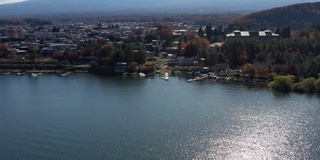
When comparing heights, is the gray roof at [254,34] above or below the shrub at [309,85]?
above

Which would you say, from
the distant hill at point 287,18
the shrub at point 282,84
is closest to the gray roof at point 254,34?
the distant hill at point 287,18

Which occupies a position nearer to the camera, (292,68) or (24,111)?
(24,111)

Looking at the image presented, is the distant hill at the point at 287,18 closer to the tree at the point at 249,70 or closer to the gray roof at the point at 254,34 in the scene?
the gray roof at the point at 254,34

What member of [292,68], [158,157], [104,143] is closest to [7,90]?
[104,143]

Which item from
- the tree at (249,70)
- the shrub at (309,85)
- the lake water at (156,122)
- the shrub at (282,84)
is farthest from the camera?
the tree at (249,70)

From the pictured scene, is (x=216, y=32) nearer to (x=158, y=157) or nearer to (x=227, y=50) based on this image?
(x=227, y=50)

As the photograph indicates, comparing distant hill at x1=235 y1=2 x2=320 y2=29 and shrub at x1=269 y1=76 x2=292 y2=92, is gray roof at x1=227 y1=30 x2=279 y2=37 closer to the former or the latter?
distant hill at x1=235 y1=2 x2=320 y2=29

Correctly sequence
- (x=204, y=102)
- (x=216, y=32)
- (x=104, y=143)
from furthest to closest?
(x=216, y=32) → (x=204, y=102) → (x=104, y=143)

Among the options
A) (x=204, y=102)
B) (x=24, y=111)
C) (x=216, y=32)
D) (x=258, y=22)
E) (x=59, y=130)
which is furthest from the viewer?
(x=258, y=22)
